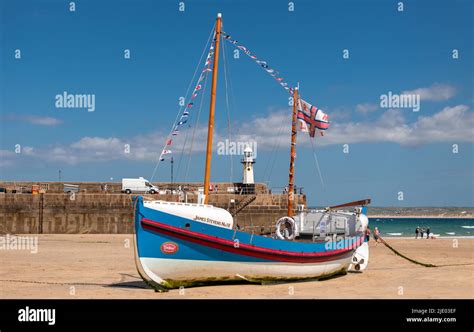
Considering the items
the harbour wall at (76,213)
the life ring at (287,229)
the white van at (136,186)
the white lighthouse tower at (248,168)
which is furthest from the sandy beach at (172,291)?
the white lighthouse tower at (248,168)

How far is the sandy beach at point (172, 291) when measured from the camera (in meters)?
18.2

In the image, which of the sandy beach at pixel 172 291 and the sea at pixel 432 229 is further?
the sea at pixel 432 229

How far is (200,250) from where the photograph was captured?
62.4 ft

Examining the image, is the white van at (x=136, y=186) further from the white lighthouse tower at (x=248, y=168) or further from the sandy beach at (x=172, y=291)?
→ the sandy beach at (x=172, y=291)

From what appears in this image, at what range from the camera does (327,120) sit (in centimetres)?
2630

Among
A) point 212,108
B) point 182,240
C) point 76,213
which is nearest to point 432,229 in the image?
point 76,213

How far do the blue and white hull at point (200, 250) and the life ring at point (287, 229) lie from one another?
3.49 metres

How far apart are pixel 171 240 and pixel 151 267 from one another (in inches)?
42.3

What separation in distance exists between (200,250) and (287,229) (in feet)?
24.1

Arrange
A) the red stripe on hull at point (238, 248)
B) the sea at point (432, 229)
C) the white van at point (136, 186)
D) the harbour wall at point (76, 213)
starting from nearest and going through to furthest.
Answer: the red stripe on hull at point (238, 248) < the harbour wall at point (76, 213) < the white van at point (136, 186) < the sea at point (432, 229)

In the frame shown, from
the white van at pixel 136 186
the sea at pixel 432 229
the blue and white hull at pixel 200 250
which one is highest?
the white van at pixel 136 186

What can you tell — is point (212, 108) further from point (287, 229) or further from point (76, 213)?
point (76, 213)

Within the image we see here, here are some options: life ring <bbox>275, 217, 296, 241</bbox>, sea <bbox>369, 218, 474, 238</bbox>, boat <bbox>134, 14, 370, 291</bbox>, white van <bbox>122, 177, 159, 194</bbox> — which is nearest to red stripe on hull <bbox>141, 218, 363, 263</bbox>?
boat <bbox>134, 14, 370, 291</bbox>

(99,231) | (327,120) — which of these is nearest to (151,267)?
(327,120)
